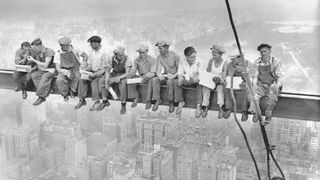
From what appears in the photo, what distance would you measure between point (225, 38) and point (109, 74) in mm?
1267

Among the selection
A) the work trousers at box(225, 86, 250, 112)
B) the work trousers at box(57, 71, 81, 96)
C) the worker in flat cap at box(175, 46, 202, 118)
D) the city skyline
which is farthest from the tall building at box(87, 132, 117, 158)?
the work trousers at box(225, 86, 250, 112)

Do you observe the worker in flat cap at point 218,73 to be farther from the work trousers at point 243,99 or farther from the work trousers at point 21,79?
the work trousers at point 21,79

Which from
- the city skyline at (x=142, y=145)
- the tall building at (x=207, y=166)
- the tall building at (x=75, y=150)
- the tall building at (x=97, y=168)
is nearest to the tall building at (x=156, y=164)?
the city skyline at (x=142, y=145)

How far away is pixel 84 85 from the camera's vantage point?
385 centimetres

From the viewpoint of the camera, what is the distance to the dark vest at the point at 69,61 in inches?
151

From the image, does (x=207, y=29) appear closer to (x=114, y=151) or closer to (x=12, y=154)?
(x=114, y=151)

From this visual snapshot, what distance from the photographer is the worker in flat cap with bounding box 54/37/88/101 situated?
3.84 m

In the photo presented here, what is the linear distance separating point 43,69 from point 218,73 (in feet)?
5.63

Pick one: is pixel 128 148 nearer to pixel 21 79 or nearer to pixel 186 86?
pixel 21 79

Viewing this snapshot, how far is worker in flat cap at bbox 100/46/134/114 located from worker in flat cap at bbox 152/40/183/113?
23 cm

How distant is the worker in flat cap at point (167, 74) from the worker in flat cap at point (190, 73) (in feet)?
0.17

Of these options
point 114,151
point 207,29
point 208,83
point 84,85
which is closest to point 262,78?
point 208,83

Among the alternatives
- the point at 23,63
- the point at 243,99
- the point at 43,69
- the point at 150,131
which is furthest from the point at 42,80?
the point at 243,99

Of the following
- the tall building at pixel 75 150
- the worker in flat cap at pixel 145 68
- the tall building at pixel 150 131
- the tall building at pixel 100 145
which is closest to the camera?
the worker in flat cap at pixel 145 68
